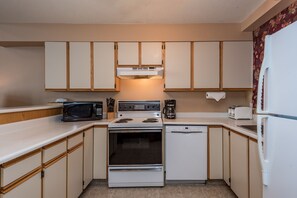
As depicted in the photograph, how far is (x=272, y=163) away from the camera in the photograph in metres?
1.41

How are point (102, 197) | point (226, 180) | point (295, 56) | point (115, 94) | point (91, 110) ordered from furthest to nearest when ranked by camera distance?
point (115, 94) → point (91, 110) → point (226, 180) → point (102, 197) → point (295, 56)

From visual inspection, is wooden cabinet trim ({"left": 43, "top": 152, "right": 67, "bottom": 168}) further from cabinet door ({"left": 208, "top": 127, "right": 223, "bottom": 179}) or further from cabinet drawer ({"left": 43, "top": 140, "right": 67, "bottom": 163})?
cabinet door ({"left": 208, "top": 127, "right": 223, "bottom": 179})

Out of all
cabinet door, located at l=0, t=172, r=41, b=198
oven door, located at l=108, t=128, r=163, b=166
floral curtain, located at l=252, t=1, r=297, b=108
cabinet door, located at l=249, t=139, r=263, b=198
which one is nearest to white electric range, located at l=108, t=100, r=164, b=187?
oven door, located at l=108, t=128, r=163, b=166

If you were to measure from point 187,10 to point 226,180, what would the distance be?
227 centimetres

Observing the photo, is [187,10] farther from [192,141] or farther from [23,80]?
[23,80]

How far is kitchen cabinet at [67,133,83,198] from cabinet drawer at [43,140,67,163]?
0.14 meters

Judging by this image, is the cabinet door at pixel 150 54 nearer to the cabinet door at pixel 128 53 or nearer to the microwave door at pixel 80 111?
the cabinet door at pixel 128 53

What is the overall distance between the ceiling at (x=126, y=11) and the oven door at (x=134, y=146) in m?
1.55

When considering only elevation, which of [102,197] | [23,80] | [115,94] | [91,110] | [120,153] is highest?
[23,80]

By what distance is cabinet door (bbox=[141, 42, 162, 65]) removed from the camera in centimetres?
321

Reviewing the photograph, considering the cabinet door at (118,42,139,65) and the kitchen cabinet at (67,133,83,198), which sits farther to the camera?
the cabinet door at (118,42,139,65)

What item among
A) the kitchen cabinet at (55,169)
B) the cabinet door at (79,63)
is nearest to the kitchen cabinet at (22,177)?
the kitchen cabinet at (55,169)

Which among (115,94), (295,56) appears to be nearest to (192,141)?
(115,94)

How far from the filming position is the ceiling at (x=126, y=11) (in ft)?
8.20
